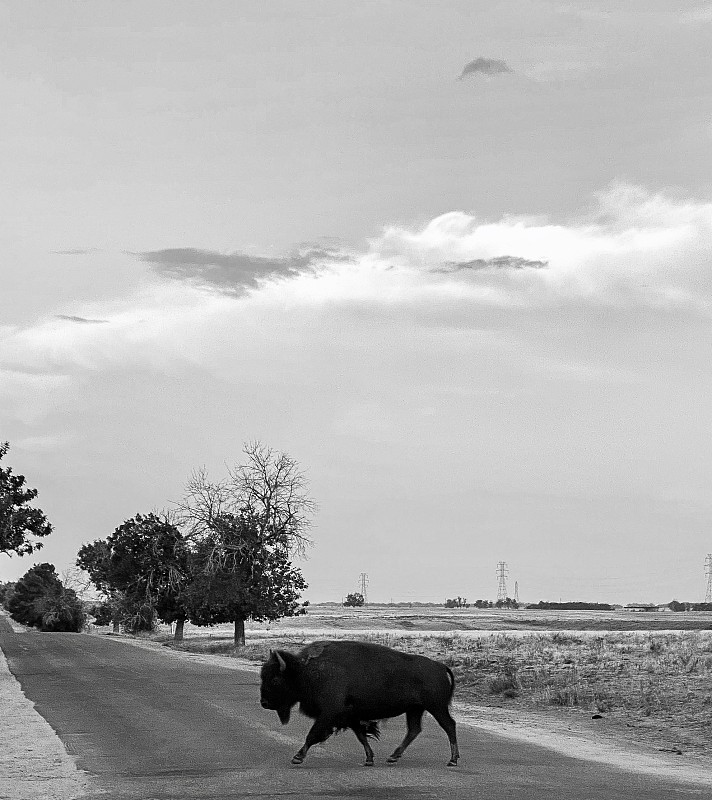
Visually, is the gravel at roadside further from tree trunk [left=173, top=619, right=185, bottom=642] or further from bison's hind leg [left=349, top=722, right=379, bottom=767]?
tree trunk [left=173, top=619, right=185, bottom=642]

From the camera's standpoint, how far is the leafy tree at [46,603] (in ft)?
402

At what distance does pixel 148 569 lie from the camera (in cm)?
8062

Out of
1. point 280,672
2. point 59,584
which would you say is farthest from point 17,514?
point 59,584

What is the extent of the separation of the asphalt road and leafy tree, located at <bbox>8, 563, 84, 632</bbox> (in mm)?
99684

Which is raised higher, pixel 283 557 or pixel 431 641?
pixel 283 557

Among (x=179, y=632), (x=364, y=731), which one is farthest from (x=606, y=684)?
(x=179, y=632)

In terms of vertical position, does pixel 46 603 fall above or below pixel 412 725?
above

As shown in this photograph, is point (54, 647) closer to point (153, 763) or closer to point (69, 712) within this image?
point (69, 712)

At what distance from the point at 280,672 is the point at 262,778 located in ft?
4.14

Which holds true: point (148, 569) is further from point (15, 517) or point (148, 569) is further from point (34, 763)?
point (34, 763)

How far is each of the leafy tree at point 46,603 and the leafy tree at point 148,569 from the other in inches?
1583

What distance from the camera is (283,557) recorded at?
60406mm

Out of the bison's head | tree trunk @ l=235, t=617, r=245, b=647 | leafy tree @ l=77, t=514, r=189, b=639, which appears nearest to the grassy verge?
the bison's head

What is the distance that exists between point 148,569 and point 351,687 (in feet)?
228
